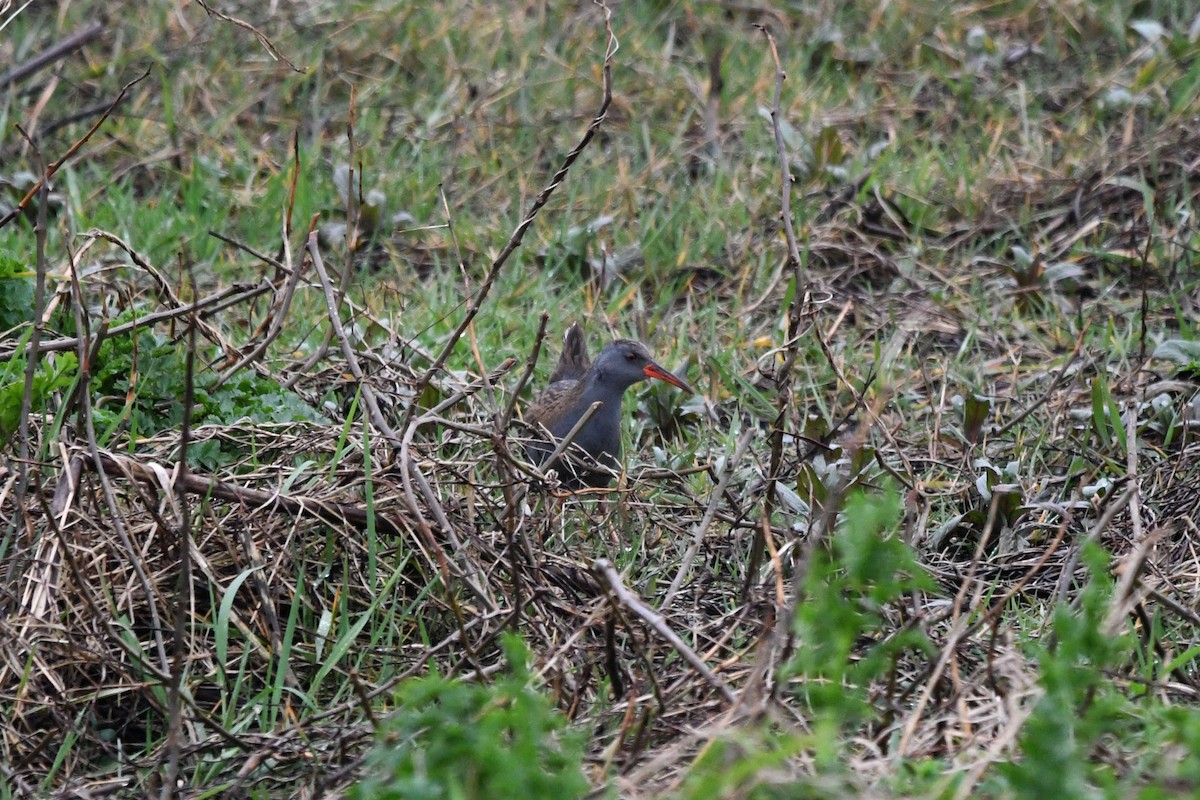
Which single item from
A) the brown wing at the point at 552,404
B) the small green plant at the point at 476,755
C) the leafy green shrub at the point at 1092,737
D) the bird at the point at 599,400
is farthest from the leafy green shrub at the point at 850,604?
the brown wing at the point at 552,404

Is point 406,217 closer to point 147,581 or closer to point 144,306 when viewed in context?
point 144,306

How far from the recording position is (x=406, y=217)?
229 inches

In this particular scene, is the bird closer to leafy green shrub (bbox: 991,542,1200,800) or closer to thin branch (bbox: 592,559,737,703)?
thin branch (bbox: 592,559,737,703)

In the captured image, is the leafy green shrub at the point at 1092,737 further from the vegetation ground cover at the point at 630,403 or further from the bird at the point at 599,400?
the bird at the point at 599,400

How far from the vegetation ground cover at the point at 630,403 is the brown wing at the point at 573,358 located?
0.44ft

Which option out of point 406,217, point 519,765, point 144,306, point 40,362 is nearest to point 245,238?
point 406,217

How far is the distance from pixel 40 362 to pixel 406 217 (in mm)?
2429

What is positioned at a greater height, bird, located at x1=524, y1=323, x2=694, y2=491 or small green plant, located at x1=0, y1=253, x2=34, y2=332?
small green plant, located at x1=0, y1=253, x2=34, y2=332

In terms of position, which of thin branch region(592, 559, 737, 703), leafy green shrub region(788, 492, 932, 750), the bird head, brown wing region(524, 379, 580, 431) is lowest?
brown wing region(524, 379, 580, 431)

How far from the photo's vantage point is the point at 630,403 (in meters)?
5.04

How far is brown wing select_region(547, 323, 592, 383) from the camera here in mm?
5004

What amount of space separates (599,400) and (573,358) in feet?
1.41

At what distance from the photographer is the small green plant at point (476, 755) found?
1.87m

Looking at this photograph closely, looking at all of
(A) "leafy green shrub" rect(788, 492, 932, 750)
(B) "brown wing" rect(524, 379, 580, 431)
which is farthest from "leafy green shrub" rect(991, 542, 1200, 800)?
(B) "brown wing" rect(524, 379, 580, 431)
